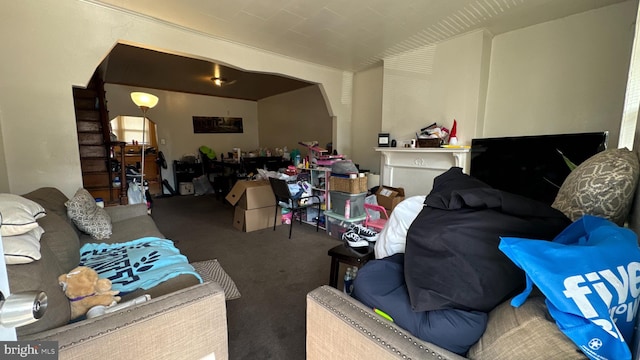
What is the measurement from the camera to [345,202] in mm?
3061

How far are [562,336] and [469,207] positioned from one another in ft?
1.16

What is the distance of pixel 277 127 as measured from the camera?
6.89 meters

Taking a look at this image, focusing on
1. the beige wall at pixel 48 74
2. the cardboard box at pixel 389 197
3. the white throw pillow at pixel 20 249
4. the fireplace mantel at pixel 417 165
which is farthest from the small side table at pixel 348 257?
the beige wall at pixel 48 74

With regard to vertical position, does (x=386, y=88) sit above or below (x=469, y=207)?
above

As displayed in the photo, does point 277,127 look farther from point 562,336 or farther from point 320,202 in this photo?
point 562,336

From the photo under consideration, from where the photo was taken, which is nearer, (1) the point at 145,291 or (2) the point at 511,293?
(2) the point at 511,293

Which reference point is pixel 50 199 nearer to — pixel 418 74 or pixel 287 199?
pixel 287 199

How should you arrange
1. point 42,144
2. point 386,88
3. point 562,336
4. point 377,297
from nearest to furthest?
point 562,336 < point 377,297 < point 42,144 < point 386,88

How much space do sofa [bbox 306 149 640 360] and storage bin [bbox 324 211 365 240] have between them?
2.08 m

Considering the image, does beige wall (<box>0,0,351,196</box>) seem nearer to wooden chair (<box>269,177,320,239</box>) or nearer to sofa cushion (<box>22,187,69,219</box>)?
sofa cushion (<box>22,187,69,219</box>)

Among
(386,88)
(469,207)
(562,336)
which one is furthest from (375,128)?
(562,336)

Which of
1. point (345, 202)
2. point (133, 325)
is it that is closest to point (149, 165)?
point (345, 202)

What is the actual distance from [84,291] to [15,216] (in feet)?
1.25

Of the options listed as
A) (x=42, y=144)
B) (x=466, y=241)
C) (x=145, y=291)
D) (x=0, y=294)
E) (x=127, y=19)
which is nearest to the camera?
(x=0, y=294)
